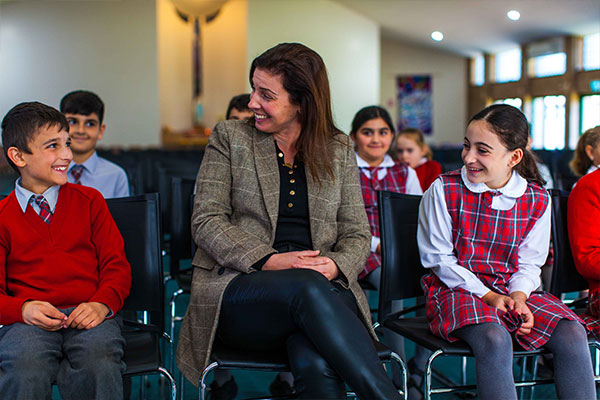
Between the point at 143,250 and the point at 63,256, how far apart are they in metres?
0.25

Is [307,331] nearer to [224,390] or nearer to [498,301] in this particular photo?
[498,301]

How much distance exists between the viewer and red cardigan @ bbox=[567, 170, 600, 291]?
1870 mm

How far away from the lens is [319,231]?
1.79 metres

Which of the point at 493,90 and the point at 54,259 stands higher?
the point at 493,90

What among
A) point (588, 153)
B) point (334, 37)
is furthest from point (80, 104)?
point (334, 37)

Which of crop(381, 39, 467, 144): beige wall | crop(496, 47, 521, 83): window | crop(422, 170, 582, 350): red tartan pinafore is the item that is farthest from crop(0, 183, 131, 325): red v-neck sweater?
crop(381, 39, 467, 144): beige wall

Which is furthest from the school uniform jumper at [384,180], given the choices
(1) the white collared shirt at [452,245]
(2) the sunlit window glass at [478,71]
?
(2) the sunlit window glass at [478,71]

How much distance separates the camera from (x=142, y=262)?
1.82m

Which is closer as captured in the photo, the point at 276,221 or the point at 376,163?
the point at 276,221

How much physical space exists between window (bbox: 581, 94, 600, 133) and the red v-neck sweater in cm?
1258

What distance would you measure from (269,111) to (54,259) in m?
0.72

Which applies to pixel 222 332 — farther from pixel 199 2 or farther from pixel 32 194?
pixel 199 2

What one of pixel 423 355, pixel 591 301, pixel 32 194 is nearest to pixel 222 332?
pixel 32 194

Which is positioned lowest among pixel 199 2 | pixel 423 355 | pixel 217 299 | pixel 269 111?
pixel 423 355
